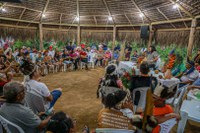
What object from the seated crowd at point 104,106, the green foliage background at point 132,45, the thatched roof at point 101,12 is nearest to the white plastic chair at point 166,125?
the seated crowd at point 104,106

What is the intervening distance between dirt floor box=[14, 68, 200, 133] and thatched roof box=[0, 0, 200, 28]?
5.22 meters

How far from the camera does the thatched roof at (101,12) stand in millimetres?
8234

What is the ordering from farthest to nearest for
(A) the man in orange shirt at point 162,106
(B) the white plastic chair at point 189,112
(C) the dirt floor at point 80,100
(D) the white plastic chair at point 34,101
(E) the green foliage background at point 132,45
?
(E) the green foliage background at point 132,45
(C) the dirt floor at point 80,100
(B) the white plastic chair at point 189,112
(D) the white plastic chair at point 34,101
(A) the man in orange shirt at point 162,106

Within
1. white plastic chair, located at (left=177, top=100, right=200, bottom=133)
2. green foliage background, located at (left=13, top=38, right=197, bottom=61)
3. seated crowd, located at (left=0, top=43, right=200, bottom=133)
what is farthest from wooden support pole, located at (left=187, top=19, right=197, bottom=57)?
white plastic chair, located at (left=177, top=100, right=200, bottom=133)

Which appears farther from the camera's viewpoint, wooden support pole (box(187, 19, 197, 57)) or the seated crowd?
wooden support pole (box(187, 19, 197, 57))

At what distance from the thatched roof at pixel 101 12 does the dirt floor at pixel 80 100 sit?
522 centimetres

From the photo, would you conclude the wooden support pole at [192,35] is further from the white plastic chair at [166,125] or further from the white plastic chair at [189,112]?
the white plastic chair at [166,125]

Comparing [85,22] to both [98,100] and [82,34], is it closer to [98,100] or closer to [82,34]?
[82,34]

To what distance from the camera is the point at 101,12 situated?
1117 cm

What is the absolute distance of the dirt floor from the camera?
374cm

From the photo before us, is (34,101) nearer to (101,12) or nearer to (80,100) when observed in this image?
(80,100)

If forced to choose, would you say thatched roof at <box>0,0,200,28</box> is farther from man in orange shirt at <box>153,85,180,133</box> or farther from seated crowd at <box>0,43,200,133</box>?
man in orange shirt at <box>153,85,180,133</box>

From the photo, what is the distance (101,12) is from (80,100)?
7971mm

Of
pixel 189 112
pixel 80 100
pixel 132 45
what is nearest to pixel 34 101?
pixel 189 112
